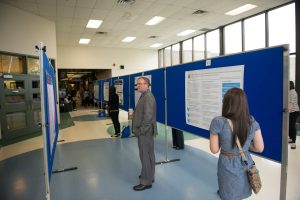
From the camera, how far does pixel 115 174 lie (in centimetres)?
366

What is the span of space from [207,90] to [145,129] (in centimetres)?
98

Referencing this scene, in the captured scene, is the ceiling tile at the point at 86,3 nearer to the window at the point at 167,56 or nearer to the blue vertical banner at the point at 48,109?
the blue vertical banner at the point at 48,109

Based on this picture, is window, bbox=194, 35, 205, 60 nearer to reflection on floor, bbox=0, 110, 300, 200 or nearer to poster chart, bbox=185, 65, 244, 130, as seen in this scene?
reflection on floor, bbox=0, 110, 300, 200

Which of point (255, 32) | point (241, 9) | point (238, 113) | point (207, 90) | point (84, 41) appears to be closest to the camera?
point (238, 113)

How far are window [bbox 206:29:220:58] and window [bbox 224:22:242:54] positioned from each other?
429 millimetres

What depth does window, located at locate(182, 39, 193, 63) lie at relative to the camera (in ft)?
38.7

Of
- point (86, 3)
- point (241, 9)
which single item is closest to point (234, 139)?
point (86, 3)

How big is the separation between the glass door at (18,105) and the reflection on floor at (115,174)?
0.95m

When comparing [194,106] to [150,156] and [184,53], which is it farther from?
[184,53]

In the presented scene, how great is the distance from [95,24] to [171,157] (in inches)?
257

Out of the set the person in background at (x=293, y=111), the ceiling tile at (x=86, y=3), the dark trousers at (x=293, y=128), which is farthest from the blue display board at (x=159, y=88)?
the ceiling tile at (x=86, y=3)

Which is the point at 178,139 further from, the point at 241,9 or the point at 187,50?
the point at 187,50

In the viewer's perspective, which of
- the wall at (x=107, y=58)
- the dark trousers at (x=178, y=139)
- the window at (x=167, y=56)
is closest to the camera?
the dark trousers at (x=178, y=139)

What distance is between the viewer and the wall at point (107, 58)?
1261 cm
